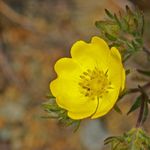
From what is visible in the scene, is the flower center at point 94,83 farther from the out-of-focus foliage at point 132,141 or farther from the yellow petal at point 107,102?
the out-of-focus foliage at point 132,141

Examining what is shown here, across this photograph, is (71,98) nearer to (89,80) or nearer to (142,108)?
(89,80)

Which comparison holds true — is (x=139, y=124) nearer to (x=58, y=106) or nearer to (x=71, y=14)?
(x=58, y=106)

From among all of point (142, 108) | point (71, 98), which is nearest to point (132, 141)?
point (142, 108)

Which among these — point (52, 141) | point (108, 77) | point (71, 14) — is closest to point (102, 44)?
point (108, 77)

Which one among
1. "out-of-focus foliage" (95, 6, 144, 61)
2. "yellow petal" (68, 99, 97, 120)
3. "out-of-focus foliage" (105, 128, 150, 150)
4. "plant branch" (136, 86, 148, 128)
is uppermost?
"out-of-focus foliage" (95, 6, 144, 61)

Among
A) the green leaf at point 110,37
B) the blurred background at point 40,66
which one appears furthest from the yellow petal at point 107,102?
the blurred background at point 40,66

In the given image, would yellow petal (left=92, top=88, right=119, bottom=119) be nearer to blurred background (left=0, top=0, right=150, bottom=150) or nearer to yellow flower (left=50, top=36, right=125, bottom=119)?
yellow flower (left=50, top=36, right=125, bottom=119)

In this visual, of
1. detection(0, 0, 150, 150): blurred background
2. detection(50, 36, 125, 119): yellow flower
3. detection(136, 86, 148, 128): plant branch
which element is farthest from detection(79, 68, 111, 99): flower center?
detection(0, 0, 150, 150): blurred background
